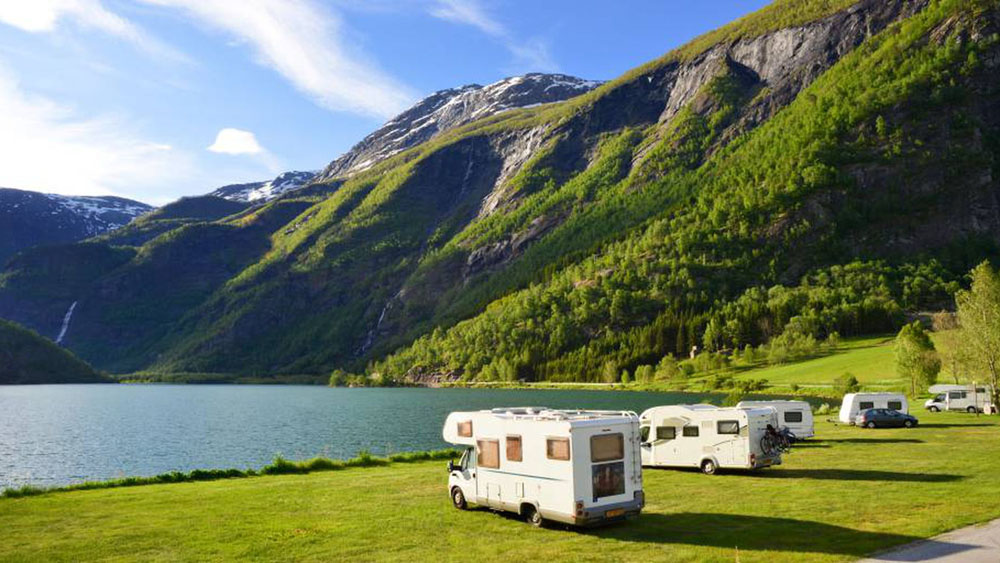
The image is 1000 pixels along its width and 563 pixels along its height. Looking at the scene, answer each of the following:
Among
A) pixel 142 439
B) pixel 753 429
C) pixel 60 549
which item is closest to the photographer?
pixel 60 549

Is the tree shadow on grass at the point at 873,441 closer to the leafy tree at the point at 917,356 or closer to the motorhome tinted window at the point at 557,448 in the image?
the motorhome tinted window at the point at 557,448

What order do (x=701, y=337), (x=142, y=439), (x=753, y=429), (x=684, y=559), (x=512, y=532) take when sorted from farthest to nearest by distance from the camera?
(x=701, y=337) < (x=142, y=439) < (x=753, y=429) < (x=512, y=532) < (x=684, y=559)

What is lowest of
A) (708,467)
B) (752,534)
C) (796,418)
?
(708,467)

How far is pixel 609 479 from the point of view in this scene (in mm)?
20781

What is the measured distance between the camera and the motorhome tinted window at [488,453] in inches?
906

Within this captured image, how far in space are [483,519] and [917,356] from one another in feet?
264

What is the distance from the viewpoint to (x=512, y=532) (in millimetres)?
20625

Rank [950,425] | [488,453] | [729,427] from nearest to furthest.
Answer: [488,453]
[729,427]
[950,425]

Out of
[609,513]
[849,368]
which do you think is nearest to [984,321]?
[609,513]

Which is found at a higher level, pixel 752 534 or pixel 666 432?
pixel 666 432

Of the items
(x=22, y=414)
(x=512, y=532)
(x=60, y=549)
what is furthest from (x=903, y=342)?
(x=22, y=414)

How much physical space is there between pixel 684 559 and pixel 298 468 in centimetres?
2750

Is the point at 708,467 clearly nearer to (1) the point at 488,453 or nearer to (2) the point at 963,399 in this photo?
(1) the point at 488,453

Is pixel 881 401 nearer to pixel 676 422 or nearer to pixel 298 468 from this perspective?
pixel 676 422
